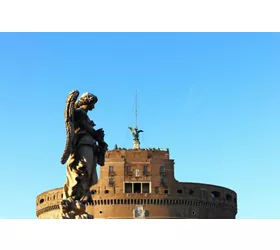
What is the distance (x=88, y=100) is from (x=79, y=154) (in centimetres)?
→ 77

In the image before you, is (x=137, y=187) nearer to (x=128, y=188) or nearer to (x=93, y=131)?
(x=128, y=188)

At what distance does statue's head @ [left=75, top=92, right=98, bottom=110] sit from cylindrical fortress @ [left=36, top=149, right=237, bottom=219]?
55.1 meters

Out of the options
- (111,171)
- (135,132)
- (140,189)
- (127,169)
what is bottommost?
(140,189)

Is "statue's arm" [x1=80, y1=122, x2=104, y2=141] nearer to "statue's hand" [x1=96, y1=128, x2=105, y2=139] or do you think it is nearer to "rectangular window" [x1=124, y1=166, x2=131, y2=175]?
"statue's hand" [x1=96, y1=128, x2=105, y2=139]

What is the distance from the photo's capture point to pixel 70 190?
7.89m

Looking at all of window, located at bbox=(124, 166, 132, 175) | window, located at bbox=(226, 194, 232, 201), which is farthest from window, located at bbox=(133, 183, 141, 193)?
window, located at bbox=(226, 194, 232, 201)

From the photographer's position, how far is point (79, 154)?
7965mm

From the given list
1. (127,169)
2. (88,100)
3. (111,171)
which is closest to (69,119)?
(88,100)

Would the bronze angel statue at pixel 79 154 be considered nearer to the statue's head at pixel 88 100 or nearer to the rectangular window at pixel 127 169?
the statue's head at pixel 88 100

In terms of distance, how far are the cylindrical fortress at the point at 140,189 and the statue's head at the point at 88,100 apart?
55070 millimetres

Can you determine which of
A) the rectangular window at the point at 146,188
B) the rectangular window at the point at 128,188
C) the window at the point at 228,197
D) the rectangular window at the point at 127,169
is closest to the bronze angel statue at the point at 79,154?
the rectangular window at the point at 127,169
